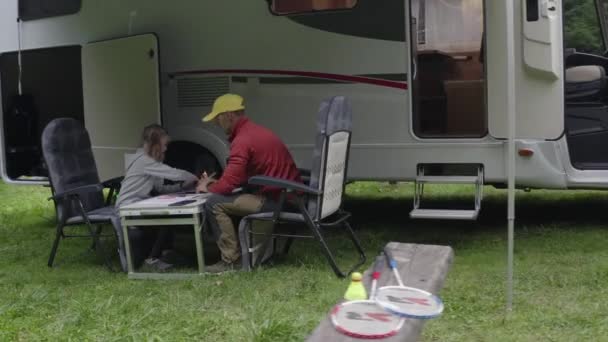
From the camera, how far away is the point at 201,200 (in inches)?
181

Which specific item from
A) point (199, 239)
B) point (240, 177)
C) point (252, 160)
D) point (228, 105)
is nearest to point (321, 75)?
point (228, 105)

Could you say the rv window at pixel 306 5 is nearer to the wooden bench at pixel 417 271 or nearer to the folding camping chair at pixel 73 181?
the folding camping chair at pixel 73 181

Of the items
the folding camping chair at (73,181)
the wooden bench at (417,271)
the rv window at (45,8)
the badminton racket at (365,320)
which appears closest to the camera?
the badminton racket at (365,320)

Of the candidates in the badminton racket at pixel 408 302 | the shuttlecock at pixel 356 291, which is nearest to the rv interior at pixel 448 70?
the badminton racket at pixel 408 302

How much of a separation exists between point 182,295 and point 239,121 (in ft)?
4.08

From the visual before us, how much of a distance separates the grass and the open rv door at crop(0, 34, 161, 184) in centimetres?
91

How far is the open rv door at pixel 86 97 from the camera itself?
5.99 meters

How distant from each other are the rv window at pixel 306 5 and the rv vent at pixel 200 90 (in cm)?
69

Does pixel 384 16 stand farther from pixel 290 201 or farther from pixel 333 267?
pixel 333 267

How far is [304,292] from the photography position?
4.06m

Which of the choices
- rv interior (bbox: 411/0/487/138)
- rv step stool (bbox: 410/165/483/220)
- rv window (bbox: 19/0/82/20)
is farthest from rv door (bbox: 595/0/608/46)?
rv window (bbox: 19/0/82/20)

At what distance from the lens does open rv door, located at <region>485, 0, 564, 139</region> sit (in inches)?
193

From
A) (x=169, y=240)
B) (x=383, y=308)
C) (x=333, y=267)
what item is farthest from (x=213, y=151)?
(x=383, y=308)

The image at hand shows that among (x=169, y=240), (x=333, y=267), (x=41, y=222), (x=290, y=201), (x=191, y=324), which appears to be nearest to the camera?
(x=191, y=324)
